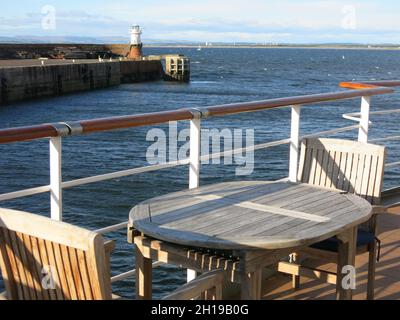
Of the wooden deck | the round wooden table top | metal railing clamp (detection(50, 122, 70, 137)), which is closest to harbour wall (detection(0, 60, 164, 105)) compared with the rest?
the wooden deck

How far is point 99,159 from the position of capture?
70.3 feet

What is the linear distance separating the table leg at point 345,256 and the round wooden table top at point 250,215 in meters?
0.13

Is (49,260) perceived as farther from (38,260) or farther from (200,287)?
(200,287)

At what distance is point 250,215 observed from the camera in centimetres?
282

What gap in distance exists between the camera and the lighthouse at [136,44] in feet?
244

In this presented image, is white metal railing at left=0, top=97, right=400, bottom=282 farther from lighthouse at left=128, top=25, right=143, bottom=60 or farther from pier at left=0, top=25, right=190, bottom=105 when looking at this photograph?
lighthouse at left=128, top=25, right=143, bottom=60

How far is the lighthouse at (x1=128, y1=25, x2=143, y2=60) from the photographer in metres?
74.2

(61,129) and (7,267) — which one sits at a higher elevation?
(61,129)

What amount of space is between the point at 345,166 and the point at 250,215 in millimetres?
1107

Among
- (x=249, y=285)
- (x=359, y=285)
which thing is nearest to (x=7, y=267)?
(x=249, y=285)

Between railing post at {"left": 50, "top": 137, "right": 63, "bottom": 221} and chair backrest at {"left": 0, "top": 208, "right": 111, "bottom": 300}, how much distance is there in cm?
104

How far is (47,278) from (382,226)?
364 cm
